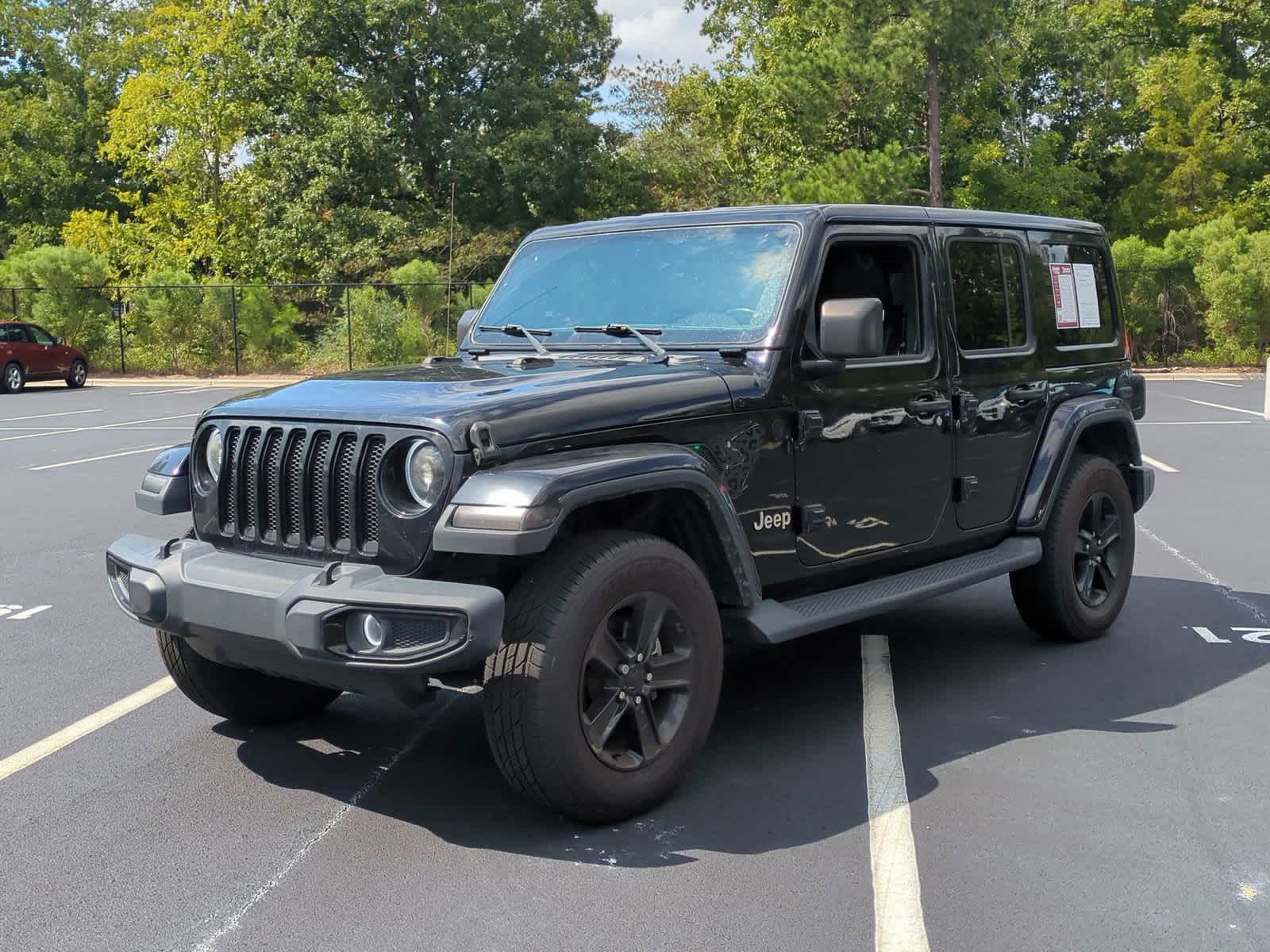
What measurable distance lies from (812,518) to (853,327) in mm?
705

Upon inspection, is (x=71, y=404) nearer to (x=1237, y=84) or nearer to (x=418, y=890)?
(x=418, y=890)

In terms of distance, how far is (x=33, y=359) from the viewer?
28172 millimetres

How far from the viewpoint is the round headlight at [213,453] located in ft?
14.4

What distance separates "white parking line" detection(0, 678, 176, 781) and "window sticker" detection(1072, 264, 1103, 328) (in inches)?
180

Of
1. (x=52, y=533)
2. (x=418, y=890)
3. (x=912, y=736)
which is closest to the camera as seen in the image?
(x=418, y=890)

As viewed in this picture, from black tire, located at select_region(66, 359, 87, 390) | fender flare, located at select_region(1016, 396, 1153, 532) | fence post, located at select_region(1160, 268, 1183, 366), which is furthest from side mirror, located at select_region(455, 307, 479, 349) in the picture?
fence post, located at select_region(1160, 268, 1183, 366)

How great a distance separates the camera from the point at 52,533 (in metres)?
9.54

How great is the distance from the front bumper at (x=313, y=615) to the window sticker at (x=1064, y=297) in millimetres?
3668

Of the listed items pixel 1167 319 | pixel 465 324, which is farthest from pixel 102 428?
pixel 1167 319

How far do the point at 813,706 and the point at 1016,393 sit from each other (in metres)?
1.70

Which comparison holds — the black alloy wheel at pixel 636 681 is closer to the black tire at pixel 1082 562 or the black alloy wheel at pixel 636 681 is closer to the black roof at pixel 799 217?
the black roof at pixel 799 217

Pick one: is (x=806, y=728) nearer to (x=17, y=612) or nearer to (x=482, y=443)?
(x=482, y=443)

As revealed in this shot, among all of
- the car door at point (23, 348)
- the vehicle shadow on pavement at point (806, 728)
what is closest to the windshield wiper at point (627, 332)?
the vehicle shadow on pavement at point (806, 728)

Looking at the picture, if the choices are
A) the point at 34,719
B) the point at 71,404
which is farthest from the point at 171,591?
the point at 71,404
